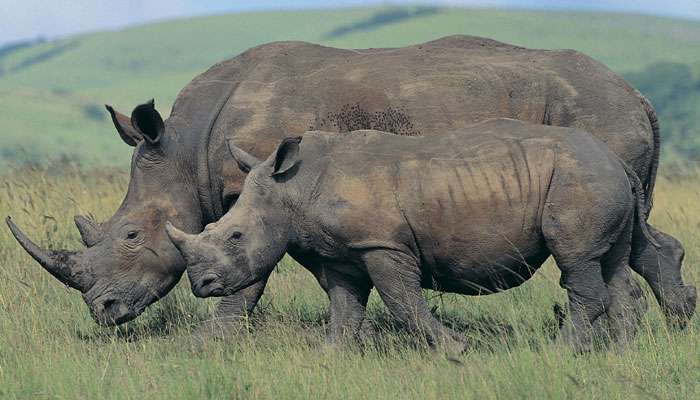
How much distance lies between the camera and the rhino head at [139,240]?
24.6 feet

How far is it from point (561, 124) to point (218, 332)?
256 centimetres

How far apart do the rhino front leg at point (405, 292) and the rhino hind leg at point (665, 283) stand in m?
1.47

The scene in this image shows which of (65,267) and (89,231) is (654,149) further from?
(65,267)

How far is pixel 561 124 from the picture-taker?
7.44 m

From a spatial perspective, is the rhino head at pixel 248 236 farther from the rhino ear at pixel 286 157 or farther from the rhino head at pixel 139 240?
the rhino head at pixel 139 240

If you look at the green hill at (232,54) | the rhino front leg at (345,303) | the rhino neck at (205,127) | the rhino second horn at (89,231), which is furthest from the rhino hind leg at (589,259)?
the green hill at (232,54)

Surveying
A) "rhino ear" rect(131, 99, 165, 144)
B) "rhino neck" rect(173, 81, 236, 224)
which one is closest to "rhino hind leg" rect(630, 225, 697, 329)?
"rhino neck" rect(173, 81, 236, 224)

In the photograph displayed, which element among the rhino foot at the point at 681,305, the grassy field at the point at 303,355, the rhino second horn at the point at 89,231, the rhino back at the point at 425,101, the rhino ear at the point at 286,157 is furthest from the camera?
the rhino second horn at the point at 89,231

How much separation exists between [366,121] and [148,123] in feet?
4.71

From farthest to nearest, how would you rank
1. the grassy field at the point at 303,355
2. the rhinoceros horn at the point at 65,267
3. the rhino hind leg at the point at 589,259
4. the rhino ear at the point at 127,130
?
the rhino ear at the point at 127,130 → the rhinoceros horn at the point at 65,267 → the rhino hind leg at the point at 589,259 → the grassy field at the point at 303,355

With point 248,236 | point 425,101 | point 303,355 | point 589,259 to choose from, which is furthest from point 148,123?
point 589,259

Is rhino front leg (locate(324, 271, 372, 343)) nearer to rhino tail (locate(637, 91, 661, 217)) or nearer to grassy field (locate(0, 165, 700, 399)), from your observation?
grassy field (locate(0, 165, 700, 399))

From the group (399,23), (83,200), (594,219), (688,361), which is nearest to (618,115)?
(594,219)

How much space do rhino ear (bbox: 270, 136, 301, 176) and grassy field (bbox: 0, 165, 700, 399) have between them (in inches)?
39.3
